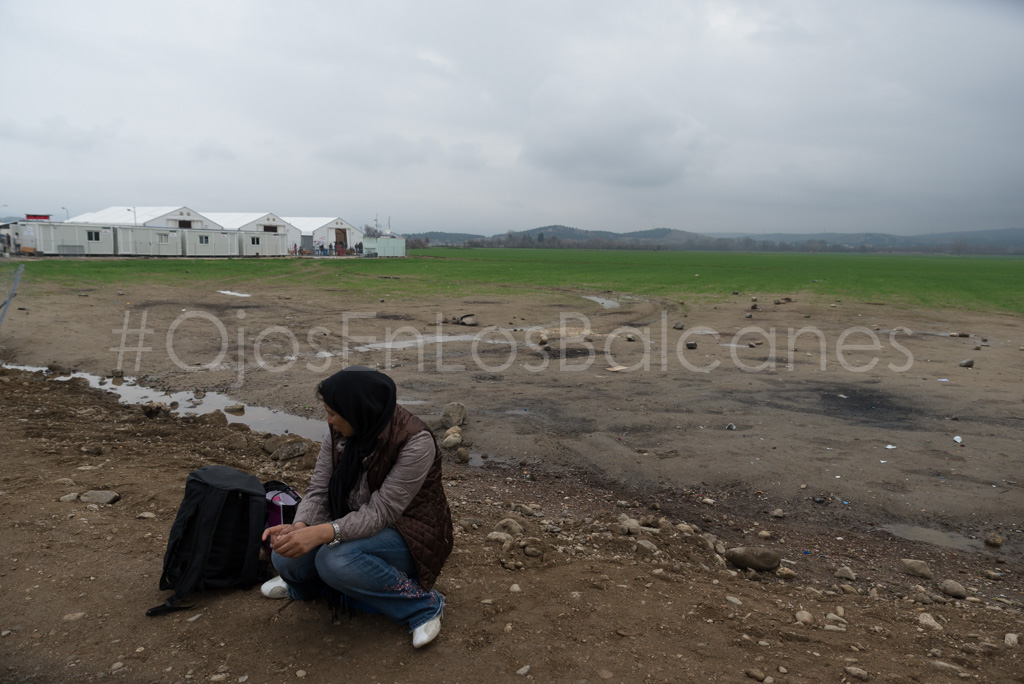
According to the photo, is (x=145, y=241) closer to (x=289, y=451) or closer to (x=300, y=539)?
(x=289, y=451)

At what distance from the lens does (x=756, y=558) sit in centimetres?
446

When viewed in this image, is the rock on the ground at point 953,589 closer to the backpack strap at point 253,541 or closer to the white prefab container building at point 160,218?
the backpack strap at point 253,541

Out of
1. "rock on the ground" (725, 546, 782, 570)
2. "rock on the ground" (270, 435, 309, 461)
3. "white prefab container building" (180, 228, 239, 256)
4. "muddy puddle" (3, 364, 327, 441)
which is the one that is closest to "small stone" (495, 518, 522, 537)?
"rock on the ground" (725, 546, 782, 570)

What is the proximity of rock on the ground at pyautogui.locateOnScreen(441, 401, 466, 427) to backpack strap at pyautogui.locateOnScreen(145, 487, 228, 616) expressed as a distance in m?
4.20

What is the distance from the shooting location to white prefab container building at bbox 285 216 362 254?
244 ft

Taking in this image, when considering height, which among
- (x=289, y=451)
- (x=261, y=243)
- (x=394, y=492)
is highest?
(x=261, y=243)

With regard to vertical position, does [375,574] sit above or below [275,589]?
above

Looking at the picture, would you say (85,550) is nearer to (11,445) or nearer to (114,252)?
(11,445)

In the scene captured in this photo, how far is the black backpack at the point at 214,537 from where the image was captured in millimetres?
3572

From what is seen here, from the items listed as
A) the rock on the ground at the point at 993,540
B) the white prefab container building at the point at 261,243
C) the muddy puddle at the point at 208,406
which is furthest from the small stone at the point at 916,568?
the white prefab container building at the point at 261,243

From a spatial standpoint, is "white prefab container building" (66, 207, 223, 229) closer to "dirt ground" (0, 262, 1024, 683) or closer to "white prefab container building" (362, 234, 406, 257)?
"white prefab container building" (362, 234, 406, 257)

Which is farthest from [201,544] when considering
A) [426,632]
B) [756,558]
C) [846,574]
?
[846,574]

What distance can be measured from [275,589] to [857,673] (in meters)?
3.06

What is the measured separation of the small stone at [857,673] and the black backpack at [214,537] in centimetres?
319
